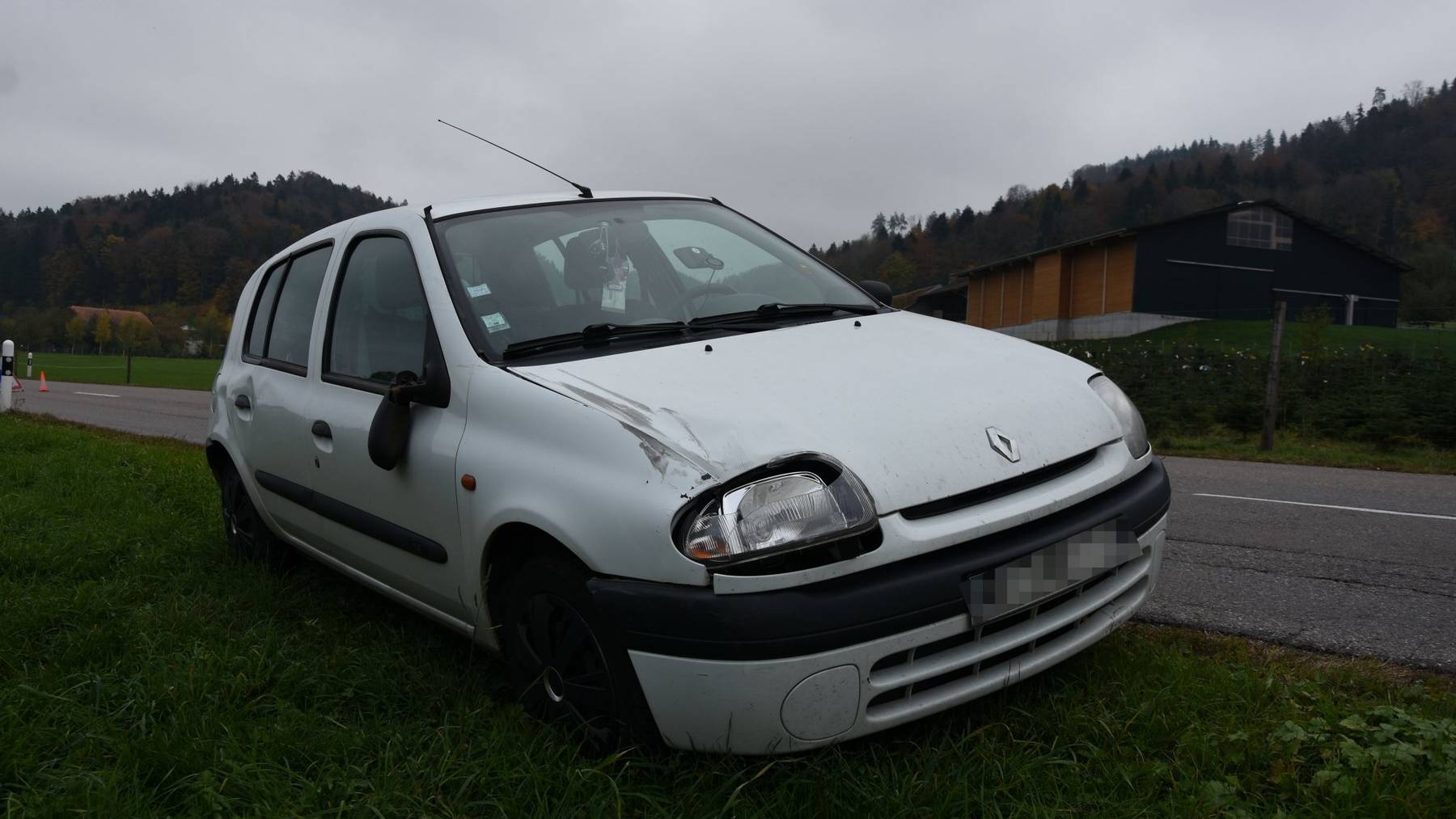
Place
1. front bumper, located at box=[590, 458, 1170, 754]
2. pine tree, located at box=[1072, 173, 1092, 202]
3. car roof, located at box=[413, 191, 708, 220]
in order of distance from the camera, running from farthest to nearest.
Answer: pine tree, located at box=[1072, 173, 1092, 202], car roof, located at box=[413, 191, 708, 220], front bumper, located at box=[590, 458, 1170, 754]

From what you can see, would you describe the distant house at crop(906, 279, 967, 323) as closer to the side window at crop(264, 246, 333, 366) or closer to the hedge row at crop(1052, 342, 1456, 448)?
the side window at crop(264, 246, 333, 366)

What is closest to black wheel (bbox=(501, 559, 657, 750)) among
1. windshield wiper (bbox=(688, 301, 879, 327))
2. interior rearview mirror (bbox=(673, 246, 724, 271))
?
windshield wiper (bbox=(688, 301, 879, 327))

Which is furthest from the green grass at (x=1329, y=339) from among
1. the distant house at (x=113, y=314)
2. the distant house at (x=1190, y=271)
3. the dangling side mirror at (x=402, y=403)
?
the distant house at (x=113, y=314)

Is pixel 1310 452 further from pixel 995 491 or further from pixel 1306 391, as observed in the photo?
pixel 995 491

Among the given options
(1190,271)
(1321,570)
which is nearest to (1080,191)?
(1190,271)

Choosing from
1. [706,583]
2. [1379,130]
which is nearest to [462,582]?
[706,583]

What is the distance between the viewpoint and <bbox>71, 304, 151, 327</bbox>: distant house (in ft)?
239

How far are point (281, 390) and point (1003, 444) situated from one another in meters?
2.80

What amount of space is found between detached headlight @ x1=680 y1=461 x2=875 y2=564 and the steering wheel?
1.11 metres

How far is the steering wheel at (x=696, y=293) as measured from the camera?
322 cm

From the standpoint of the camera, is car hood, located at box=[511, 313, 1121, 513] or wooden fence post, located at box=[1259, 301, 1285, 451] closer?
car hood, located at box=[511, 313, 1121, 513]

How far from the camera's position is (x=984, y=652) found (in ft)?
7.62

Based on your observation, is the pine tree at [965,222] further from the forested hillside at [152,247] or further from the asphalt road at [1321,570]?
the asphalt road at [1321,570]

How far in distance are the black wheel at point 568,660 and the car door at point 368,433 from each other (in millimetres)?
262
